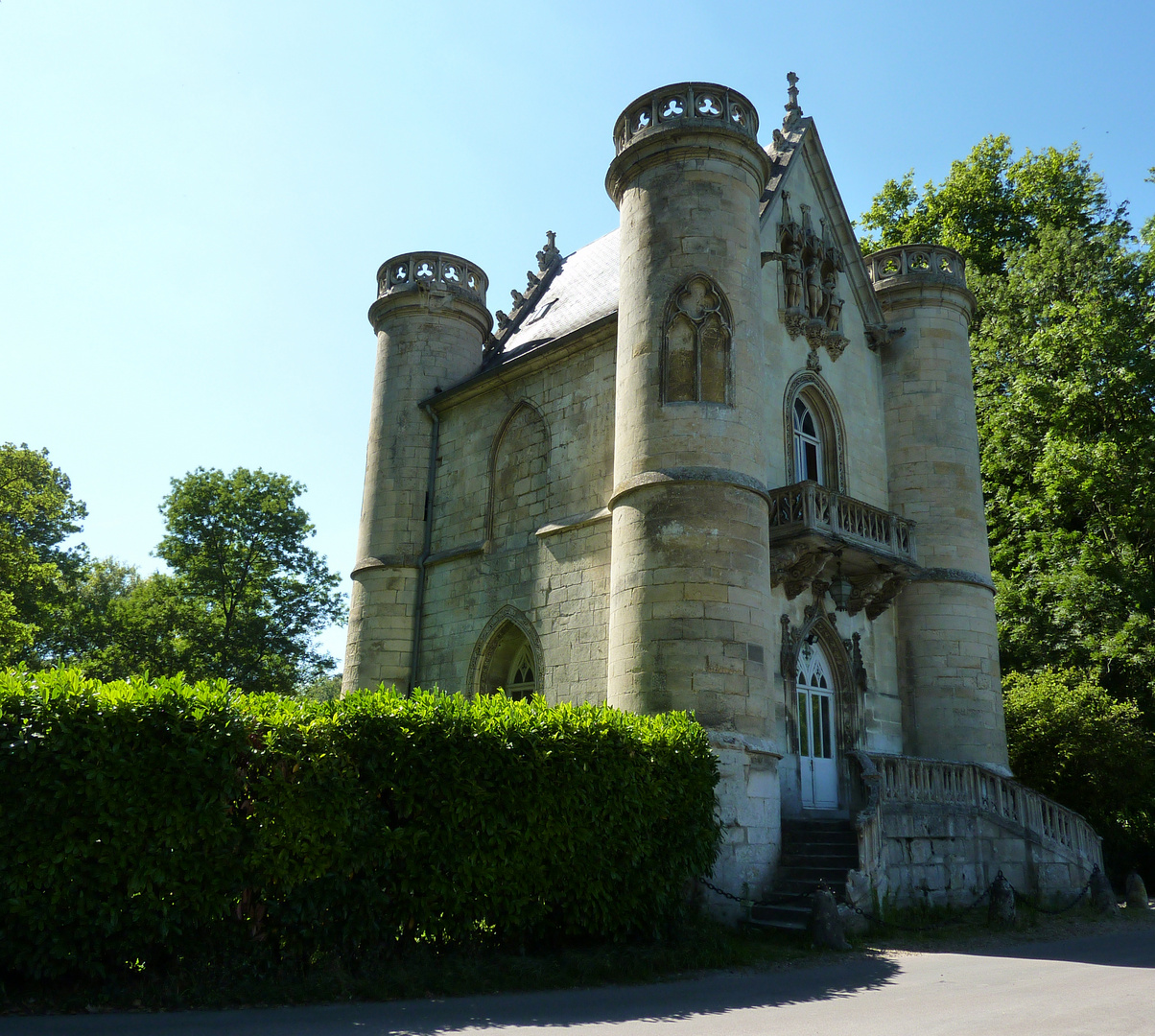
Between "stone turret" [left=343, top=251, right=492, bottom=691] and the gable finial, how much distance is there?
23.4ft

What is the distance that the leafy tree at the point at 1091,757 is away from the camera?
1888 centimetres

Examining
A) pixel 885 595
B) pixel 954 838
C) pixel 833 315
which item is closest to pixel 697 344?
pixel 833 315

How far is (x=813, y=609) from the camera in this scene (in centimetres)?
1606

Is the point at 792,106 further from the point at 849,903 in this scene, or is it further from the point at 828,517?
the point at 849,903

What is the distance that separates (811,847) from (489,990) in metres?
6.05

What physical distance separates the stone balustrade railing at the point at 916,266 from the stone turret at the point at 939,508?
0.02 meters

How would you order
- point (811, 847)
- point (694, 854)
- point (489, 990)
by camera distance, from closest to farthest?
1. point (489, 990)
2. point (694, 854)
3. point (811, 847)

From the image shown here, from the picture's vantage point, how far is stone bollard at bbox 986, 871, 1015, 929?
12844 millimetres

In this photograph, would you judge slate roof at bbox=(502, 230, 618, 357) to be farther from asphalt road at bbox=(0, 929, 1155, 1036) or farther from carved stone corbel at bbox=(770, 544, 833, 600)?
asphalt road at bbox=(0, 929, 1155, 1036)

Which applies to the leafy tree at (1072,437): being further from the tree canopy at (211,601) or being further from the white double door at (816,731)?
the tree canopy at (211,601)

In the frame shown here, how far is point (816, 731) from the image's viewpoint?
15977 mm

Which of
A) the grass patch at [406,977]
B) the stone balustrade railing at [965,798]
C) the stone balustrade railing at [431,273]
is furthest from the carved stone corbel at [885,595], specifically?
the stone balustrade railing at [431,273]

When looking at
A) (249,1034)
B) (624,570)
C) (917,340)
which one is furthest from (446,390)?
(249,1034)

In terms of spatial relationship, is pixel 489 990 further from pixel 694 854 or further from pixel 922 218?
pixel 922 218
